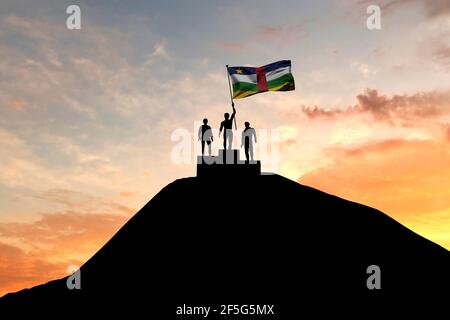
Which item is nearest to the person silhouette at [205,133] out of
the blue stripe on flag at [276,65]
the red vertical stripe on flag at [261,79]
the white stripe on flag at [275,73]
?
the red vertical stripe on flag at [261,79]

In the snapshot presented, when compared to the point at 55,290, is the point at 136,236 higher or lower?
higher

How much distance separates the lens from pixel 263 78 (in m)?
29.8

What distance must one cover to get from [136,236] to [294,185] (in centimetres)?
890

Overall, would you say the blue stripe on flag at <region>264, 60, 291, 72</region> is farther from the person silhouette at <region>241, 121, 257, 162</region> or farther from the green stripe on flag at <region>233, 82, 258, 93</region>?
the person silhouette at <region>241, 121, 257, 162</region>

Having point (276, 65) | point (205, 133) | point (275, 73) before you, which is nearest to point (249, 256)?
A: point (205, 133)

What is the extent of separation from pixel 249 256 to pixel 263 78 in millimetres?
8843

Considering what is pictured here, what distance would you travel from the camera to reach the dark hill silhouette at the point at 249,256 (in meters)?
26.9

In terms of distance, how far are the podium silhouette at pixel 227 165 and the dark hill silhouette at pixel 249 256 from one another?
1.39 ft

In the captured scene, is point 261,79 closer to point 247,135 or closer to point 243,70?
point 243,70

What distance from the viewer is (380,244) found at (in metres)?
30.3
